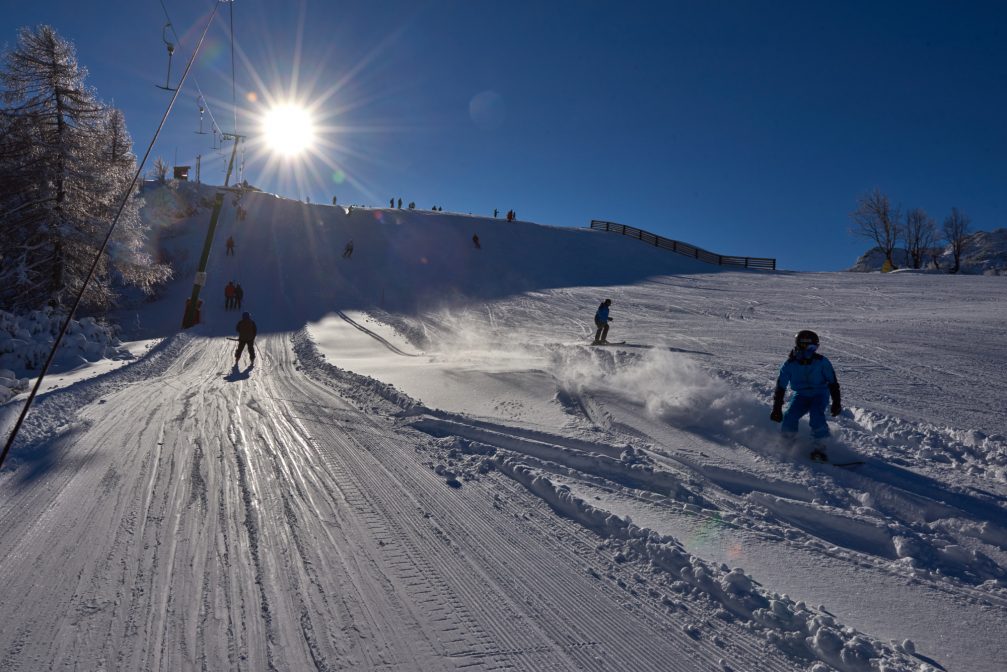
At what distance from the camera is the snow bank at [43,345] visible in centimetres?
1202

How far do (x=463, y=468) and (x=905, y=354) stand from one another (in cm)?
1195

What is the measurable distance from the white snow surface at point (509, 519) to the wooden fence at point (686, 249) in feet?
98.1

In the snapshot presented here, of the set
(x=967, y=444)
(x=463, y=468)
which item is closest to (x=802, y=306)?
(x=967, y=444)

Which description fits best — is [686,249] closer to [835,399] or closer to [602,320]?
[602,320]

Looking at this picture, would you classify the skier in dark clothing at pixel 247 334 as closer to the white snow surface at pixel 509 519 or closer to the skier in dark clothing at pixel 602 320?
the white snow surface at pixel 509 519

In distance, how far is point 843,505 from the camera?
5227 mm

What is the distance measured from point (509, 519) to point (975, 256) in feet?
227

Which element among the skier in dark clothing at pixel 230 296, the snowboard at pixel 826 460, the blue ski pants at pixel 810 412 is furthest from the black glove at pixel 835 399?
the skier in dark clothing at pixel 230 296

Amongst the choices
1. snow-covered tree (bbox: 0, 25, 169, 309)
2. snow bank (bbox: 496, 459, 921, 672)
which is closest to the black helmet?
snow bank (bbox: 496, 459, 921, 672)

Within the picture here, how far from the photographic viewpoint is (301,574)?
3719 millimetres

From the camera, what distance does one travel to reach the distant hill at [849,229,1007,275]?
49875mm

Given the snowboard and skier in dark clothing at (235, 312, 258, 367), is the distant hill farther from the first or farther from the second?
skier in dark clothing at (235, 312, 258, 367)

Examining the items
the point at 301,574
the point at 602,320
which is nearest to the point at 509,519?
the point at 301,574

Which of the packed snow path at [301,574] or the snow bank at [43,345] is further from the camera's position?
the snow bank at [43,345]
